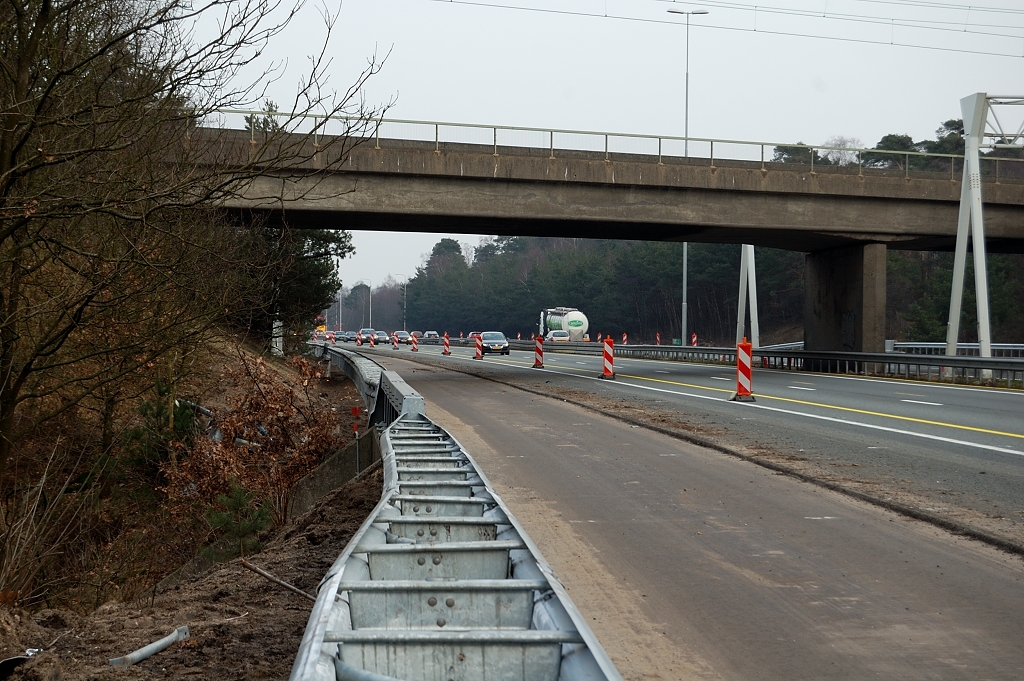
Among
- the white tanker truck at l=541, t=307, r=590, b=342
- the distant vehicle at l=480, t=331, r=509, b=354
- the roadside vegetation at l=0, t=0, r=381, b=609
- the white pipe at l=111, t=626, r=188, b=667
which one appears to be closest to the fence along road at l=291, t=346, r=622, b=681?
the white pipe at l=111, t=626, r=188, b=667

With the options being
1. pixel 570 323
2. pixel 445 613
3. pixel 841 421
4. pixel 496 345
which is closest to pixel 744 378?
pixel 841 421

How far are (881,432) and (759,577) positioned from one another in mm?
9516

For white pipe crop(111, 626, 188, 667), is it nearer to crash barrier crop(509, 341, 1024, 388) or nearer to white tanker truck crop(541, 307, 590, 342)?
crash barrier crop(509, 341, 1024, 388)

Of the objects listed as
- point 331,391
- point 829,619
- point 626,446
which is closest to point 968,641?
point 829,619

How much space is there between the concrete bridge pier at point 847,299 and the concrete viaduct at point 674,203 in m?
0.05

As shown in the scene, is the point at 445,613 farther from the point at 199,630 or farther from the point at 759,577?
the point at 759,577

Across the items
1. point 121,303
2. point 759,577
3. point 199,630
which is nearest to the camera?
point 199,630

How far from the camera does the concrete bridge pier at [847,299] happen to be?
113 ft

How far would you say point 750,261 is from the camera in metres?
46.2

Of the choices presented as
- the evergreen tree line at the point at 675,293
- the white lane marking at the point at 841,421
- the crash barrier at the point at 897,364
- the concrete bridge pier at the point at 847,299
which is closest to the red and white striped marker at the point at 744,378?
Result: the white lane marking at the point at 841,421

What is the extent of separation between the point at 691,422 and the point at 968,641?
1143cm

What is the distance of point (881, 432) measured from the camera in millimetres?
15055

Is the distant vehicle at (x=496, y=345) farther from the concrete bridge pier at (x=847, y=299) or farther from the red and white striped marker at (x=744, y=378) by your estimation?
the red and white striped marker at (x=744, y=378)

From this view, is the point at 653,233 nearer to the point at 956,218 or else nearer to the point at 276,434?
the point at 956,218
